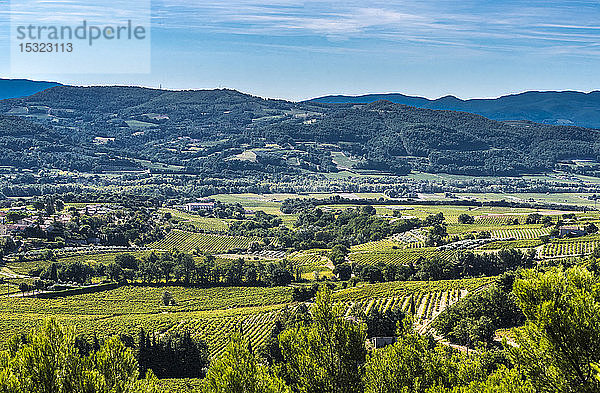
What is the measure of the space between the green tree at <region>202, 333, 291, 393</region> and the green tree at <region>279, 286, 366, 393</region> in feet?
5.72

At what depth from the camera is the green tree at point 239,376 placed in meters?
16.2

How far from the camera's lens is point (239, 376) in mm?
16359

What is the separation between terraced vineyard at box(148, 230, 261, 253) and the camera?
112512mm

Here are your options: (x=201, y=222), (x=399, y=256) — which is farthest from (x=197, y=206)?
(x=399, y=256)

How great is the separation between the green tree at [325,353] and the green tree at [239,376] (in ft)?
5.72

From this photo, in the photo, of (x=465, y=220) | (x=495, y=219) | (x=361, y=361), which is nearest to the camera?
(x=361, y=361)

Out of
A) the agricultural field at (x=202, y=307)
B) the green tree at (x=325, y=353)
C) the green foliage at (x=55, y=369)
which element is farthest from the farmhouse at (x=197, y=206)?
the green foliage at (x=55, y=369)

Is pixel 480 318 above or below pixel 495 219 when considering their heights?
above

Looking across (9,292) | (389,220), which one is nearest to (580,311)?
(9,292)

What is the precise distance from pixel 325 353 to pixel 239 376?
3.61 m

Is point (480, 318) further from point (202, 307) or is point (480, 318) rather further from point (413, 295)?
point (202, 307)

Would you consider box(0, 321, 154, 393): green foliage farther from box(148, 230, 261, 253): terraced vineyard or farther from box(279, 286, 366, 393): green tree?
box(148, 230, 261, 253): terraced vineyard

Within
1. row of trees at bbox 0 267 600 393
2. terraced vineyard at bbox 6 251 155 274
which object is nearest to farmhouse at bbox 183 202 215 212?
terraced vineyard at bbox 6 251 155 274

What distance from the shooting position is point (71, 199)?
146 meters
